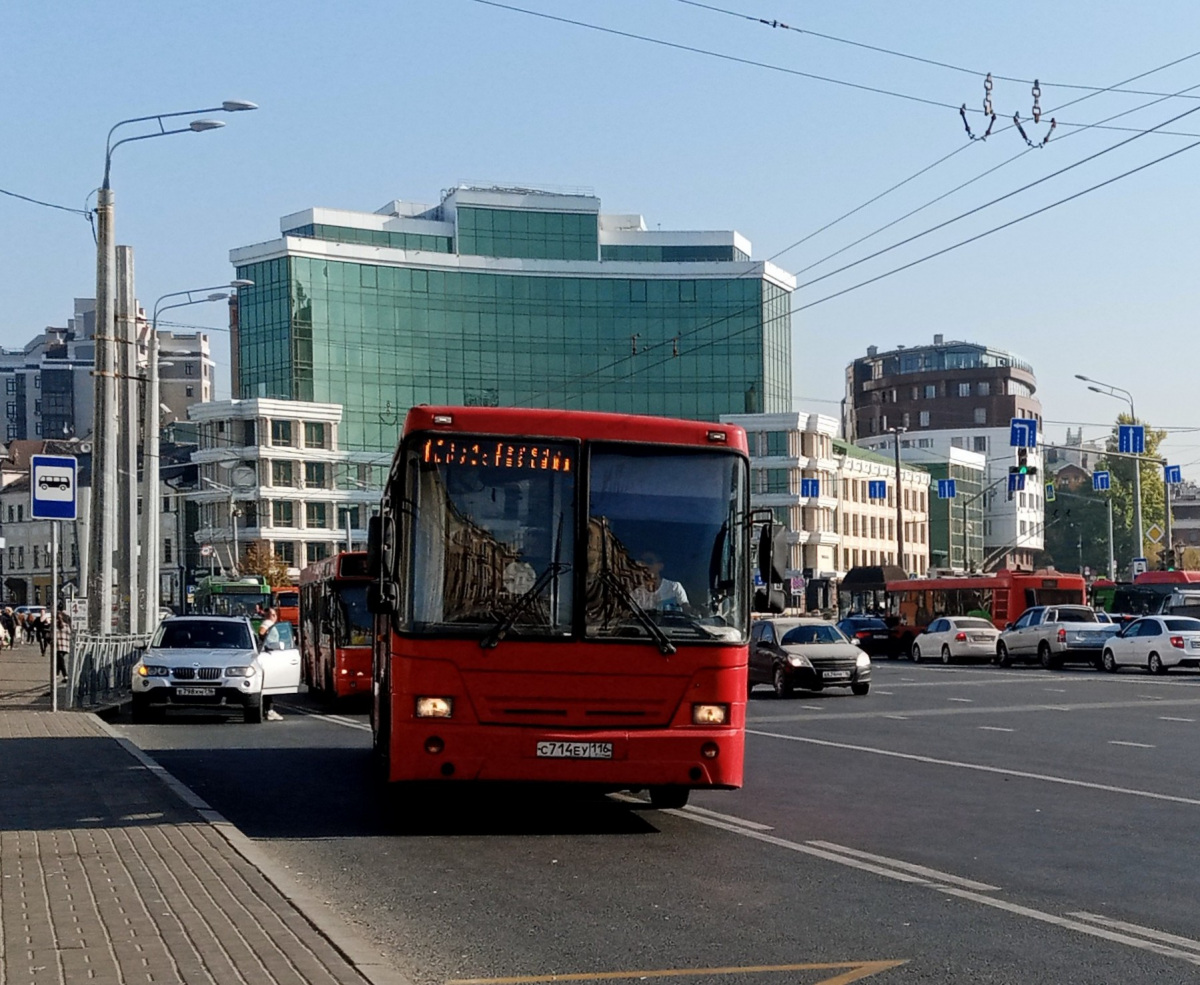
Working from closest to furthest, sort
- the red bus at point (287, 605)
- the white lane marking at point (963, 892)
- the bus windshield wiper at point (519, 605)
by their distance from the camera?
the white lane marking at point (963, 892)
the bus windshield wiper at point (519, 605)
the red bus at point (287, 605)

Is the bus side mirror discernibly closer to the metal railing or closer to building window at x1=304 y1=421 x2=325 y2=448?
the metal railing

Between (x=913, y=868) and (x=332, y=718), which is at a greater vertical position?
(x=913, y=868)

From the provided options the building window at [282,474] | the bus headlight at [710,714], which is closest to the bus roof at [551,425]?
the bus headlight at [710,714]

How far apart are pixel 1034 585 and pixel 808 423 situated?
56678mm

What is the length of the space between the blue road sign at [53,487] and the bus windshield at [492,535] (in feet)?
45.5

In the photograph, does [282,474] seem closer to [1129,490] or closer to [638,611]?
[1129,490]

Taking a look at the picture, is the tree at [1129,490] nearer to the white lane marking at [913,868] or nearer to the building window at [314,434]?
the building window at [314,434]

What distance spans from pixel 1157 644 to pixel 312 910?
38.9 m

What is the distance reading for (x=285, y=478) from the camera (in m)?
115

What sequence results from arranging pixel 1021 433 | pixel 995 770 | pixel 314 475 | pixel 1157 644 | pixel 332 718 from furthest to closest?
pixel 314 475 < pixel 1021 433 < pixel 1157 644 < pixel 332 718 < pixel 995 770

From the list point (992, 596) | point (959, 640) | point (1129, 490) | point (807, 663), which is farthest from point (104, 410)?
point (1129, 490)

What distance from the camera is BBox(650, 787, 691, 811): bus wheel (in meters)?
13.8

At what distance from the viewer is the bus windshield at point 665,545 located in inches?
494

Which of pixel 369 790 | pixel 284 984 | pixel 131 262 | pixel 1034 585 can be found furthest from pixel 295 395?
pixel 284 984
